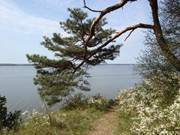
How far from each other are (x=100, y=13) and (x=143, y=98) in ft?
37.3

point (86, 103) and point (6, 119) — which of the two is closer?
point (6, 119)

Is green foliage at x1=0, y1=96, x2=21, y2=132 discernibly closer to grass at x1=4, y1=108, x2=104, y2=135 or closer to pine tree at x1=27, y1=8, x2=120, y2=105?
grass at x1=4, y1=108, x2=104, y2=135

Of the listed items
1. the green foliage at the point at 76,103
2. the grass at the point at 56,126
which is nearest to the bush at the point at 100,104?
the green foliage at the point at 76,103

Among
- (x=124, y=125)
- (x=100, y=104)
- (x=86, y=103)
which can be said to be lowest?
(x=124, y=125)

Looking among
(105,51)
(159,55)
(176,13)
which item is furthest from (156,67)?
(105,51)

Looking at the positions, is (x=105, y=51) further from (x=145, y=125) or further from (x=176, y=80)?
(x=145, y=125)

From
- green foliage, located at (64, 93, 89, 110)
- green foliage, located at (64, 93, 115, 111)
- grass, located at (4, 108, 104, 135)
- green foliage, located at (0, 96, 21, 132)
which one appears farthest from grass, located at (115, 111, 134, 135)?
green foliage, located at (0, 96, 21, 132)

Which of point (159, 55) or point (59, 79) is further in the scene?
point (59, 79)

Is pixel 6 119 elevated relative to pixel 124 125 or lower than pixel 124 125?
elevated

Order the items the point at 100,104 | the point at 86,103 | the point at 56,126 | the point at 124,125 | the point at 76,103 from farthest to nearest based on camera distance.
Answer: the point at 76,103
the point at 86,103
the point at 100,104
the point at 124,125
the point at 56,126

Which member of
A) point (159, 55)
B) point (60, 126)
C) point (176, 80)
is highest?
point (159, 55)

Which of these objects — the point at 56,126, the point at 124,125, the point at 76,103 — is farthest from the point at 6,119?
the point at 76,103

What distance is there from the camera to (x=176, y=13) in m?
18.3

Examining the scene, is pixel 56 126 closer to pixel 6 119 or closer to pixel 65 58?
pixel 6 119
